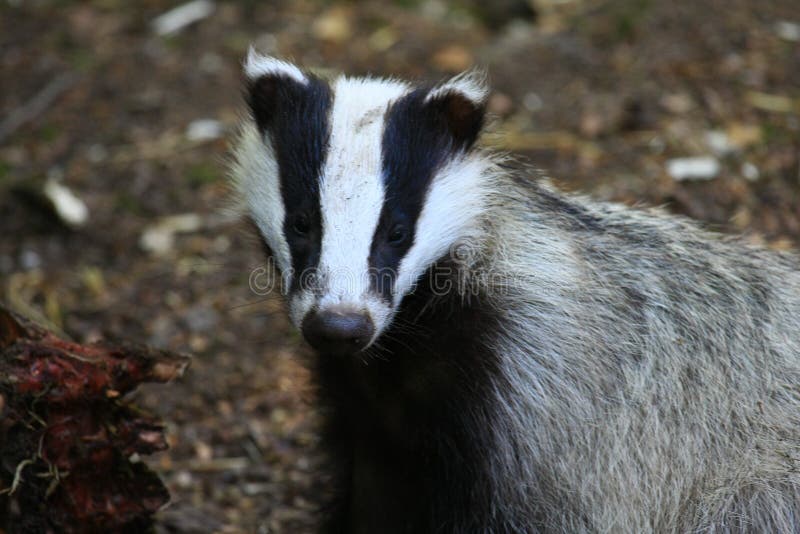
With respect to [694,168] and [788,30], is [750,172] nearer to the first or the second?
[694,168]

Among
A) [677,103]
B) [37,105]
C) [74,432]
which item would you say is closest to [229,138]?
[74,432]

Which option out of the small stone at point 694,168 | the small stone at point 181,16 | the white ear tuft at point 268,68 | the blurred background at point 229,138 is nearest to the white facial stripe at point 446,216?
the blurred background at point 229,138

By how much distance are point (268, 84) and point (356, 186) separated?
661mm

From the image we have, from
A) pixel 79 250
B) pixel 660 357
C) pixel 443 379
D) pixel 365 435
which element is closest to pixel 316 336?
pixel 443 379

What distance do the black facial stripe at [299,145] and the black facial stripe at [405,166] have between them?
20cm

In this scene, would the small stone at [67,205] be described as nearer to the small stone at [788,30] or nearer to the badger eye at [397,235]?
the badger eye at [397,235]

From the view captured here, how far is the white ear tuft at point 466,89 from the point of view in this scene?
348 cm

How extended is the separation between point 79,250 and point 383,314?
3.70 m

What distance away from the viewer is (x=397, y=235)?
328 cm

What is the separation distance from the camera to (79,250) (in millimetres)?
6328

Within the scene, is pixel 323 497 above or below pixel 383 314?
below

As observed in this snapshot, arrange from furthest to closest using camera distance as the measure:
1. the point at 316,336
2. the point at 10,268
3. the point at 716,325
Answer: the point at 10,268
the point at 716,325
the point at 316,336

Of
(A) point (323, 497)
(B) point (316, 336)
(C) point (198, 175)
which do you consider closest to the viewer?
(B) point (316, 336)

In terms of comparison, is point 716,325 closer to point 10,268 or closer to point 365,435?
point 365,435
